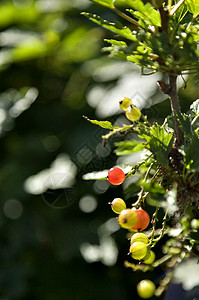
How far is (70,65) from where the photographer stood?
4.77ft

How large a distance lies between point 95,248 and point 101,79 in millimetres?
455

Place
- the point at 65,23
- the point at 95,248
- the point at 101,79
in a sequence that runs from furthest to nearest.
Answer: the point at 65,23 → the point at 101,79 → the point at 95,248

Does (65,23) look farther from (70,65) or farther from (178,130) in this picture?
(178,130)

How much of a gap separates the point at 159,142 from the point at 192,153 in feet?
0.09

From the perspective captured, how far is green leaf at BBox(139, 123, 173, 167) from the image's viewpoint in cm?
37

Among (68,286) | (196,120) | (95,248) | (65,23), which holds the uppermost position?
(196,120)

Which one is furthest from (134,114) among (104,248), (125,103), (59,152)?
(59,152)

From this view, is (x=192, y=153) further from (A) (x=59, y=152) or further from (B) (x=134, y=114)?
Answer: (A) (x=59, y=152)

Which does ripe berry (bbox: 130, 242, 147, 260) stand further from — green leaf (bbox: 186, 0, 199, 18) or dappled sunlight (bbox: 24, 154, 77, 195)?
dappled sunlight (bbox: 24, 154, 77, 195)

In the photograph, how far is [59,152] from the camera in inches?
51.8

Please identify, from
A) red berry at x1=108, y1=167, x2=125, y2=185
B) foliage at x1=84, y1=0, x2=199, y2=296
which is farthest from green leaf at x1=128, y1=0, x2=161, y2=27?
red berry at x1=108, y1=167, x2=125, y2=185

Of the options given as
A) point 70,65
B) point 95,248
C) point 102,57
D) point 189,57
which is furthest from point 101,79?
point 189,57

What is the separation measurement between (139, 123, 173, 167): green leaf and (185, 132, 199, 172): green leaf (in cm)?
1

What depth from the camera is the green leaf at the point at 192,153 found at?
0.37m
